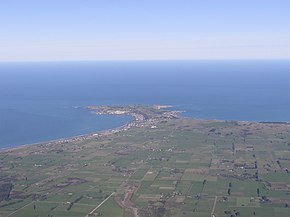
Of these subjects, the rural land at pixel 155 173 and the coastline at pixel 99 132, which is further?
the coastline at pixel 99 132

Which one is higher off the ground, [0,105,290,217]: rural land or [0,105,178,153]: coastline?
[0,105,290,217]: rural land

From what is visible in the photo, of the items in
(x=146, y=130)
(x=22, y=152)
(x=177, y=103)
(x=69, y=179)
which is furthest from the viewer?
(x=177, y=103)

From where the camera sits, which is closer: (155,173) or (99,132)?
(155,173)

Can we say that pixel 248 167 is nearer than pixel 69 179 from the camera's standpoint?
No

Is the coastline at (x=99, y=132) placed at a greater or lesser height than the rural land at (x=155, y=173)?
lesser

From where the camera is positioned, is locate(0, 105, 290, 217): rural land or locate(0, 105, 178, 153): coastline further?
locate(0, 105, 178, 153): coastline

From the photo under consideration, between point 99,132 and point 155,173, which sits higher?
point 155,173

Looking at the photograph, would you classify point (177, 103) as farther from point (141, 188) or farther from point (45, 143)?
point (141, 188)

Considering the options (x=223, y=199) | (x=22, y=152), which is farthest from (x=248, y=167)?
(x=22, y=152)
